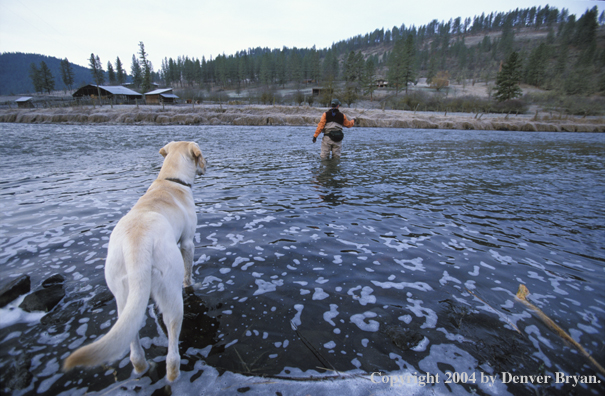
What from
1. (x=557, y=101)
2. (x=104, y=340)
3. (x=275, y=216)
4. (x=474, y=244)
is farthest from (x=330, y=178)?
(x=557, y=101)

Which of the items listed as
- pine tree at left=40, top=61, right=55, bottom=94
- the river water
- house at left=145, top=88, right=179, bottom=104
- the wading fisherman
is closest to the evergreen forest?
house at left=145, top=88, right=179, bottom=104

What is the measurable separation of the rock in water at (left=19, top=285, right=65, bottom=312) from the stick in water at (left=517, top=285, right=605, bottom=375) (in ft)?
22.1

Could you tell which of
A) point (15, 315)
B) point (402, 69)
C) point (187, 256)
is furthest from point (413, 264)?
point (402, 69)

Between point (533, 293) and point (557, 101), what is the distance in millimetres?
97189

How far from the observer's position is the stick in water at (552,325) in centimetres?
291

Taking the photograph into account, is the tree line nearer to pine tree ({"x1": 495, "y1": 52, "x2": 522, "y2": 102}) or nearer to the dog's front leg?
pine tree ({"x1": 495, "y1": 52, "x2": 522, "y2": 102})

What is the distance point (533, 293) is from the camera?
407 cm

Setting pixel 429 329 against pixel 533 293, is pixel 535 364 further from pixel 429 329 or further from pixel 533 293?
pixel 533 293

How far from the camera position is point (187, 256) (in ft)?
12.9

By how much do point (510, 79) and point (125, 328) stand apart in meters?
99.5

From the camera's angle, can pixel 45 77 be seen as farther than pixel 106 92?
Yes

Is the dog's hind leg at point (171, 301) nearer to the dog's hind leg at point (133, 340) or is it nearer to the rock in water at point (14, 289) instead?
the dog's hind leg at point (133, 340)

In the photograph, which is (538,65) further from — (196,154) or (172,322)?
(172,322)

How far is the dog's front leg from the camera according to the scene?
3859 millimetres
